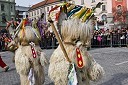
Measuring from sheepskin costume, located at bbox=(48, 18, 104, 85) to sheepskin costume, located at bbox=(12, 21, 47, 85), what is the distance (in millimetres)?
1776

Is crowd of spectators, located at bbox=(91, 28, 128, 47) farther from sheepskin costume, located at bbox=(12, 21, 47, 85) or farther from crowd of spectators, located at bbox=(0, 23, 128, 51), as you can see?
sheepskin costume, located at bbox=(12, 21, 47, 85)

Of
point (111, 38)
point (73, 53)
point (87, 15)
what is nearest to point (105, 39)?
point (111, 38)

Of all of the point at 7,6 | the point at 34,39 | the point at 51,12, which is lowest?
the point at 34,39

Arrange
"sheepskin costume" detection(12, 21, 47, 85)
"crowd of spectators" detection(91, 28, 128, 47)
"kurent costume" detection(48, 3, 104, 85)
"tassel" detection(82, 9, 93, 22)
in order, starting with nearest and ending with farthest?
"kurent costume" detection(48, 3, 104, 85) → "tassel" detection(82, 9, 93, 22) → "sheepskin costume" detection(12, 21, 47, 85) → "crowd of spectators" detection(91, 28, 128, 47)

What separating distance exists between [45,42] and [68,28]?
58.2 feet

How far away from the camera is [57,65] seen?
4.95 m

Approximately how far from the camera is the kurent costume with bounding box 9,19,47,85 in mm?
6715

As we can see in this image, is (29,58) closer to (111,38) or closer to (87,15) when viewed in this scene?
(87,15)

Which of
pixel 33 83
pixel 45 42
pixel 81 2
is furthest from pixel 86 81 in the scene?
pixel 81 2

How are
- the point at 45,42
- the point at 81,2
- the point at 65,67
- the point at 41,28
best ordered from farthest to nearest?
1. the point at 81,2
2. the point at 45,42
3. the point at 41,28
4. the point at 65,67

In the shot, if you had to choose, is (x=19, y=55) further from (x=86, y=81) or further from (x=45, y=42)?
(x=45, y=42)

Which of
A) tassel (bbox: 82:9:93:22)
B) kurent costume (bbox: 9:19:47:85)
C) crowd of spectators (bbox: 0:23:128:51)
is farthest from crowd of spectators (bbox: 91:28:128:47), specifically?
tassel (bbox: 82:9:93:22)

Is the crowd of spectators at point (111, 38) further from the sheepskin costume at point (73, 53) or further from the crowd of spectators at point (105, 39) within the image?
the sheepskin costume at point (73, 53)

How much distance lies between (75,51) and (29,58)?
2.06m
